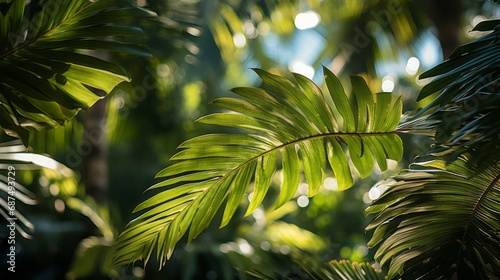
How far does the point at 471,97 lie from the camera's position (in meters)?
0.99

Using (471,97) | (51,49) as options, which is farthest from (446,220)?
(51,49)

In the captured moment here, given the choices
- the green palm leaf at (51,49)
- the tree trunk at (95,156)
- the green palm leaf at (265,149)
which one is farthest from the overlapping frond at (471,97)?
the tree trunk at (95,156)

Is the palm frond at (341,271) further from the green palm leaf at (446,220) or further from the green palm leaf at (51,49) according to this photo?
the green palm leaf at (51,49)

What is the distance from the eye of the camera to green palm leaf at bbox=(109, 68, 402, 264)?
3.78 feet

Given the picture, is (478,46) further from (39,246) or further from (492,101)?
(39,246)

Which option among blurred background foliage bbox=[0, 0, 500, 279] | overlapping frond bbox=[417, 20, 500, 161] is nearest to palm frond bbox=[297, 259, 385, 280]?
blurred background foliage bbox=[0, 0, 500, 279]

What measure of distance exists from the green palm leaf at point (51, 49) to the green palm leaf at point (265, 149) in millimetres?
224

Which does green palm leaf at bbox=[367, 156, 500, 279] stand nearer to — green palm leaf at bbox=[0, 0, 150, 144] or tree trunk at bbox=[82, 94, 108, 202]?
green palm leaf at bbox=[0, 0, 150, 144]

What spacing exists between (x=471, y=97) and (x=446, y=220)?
28 centimetres

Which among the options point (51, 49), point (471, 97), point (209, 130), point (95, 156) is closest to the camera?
point (471, 97)

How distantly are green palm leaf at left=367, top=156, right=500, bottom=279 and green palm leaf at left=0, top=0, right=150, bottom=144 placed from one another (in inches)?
22.5

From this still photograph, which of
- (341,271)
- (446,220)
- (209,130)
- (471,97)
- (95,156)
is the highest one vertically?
(209,130)

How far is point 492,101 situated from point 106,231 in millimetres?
2420

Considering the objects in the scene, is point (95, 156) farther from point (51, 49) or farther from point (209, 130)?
point (51, 49)
